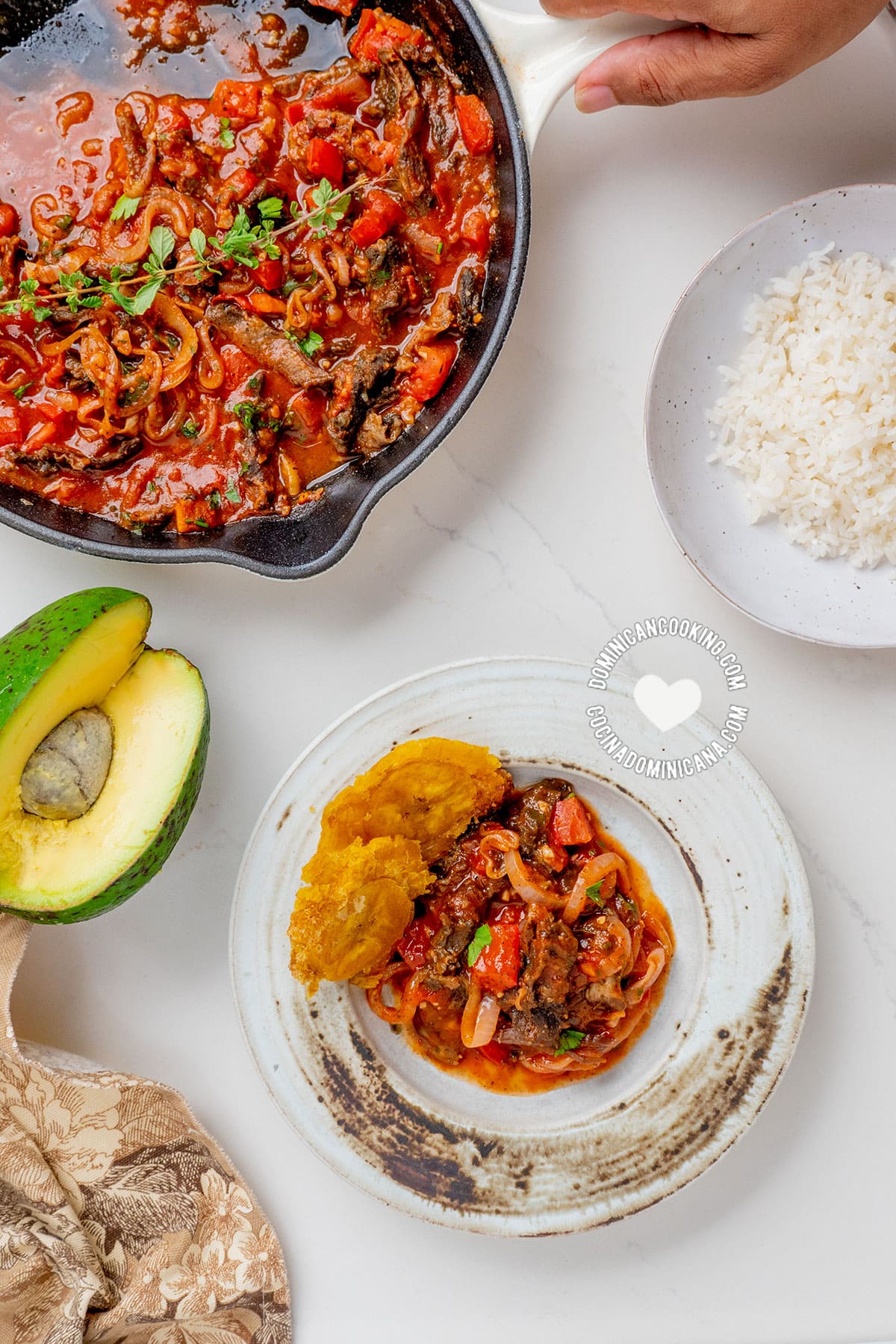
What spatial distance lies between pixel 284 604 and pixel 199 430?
0.46 m

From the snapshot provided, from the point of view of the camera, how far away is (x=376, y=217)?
207cm

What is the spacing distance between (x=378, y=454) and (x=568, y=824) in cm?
92

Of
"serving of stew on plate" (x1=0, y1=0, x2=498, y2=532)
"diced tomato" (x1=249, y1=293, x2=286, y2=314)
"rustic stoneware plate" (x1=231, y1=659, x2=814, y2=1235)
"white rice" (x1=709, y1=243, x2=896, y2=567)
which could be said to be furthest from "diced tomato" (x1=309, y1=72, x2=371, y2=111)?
"rustic stoneware plate" (x1=231, y1=659, x2=814, y2=1235)

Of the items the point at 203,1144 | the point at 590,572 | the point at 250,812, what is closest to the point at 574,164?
the point at 590,572

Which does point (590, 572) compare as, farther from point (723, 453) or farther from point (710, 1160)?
point (710, 1160)

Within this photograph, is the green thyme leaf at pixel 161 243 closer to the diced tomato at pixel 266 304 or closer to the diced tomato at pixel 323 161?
the diced tomato at pixel 266 304

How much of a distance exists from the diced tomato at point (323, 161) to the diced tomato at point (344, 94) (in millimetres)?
87

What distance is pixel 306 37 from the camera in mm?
2100

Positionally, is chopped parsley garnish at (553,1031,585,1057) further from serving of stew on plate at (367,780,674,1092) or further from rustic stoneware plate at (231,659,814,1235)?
rustic stoneware plate at (231,659,814,1235)

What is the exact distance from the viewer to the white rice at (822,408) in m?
2.14

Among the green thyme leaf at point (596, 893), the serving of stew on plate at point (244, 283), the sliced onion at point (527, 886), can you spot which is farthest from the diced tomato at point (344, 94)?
the green thyme leaf at point (596, 893)

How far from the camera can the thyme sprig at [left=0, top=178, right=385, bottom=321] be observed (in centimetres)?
201

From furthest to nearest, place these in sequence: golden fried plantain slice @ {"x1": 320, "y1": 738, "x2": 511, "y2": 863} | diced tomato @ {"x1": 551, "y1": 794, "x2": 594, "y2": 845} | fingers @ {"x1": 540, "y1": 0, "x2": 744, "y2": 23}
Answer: diced tomato @ {"x1": 551, "y1": 794, "x2": 594, "y2": 845}
golden fried plantain slice @ {"x1": 320, "y1": 738, "x2": 511, "y2": 863}
fingers @ {"x1": 540, "y1": 0, "x2": 744, "y2": 23}

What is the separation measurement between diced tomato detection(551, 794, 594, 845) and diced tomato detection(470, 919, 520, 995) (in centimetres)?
22
